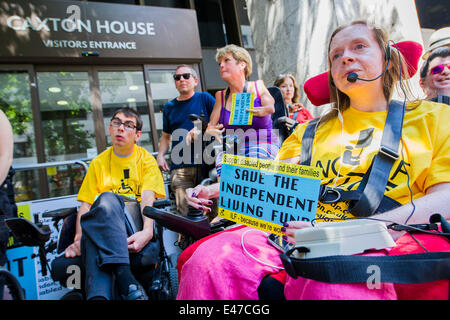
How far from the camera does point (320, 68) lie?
12.2 ft

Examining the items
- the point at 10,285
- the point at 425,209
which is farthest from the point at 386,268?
the point at 10,285

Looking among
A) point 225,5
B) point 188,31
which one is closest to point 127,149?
point 188,31

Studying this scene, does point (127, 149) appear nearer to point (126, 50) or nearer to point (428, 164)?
point (428, 164)

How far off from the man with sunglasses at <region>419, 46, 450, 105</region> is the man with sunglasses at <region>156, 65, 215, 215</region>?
2198 mm

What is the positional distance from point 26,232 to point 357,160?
2.39 meters

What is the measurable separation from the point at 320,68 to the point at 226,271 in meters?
3.40

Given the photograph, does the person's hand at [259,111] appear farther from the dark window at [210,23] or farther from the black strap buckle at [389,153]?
the dark window at [210,23]

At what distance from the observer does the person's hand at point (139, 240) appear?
2156mm

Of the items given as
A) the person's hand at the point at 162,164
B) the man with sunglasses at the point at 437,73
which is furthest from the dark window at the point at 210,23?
the man with sunglasses at the point at 437,73

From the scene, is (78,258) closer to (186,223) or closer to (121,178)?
(121,178)

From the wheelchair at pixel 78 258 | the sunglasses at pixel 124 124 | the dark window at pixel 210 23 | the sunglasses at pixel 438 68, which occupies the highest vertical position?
the dark window at pixel 210 23

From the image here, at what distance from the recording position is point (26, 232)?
2.09 meters

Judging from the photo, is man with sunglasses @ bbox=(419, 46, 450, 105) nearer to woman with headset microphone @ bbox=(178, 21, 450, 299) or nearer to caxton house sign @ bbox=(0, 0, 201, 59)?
woman with headset microphone @ bbox=(178, 21, 450, 299)

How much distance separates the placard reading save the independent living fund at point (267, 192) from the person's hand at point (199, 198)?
0.13 meters
